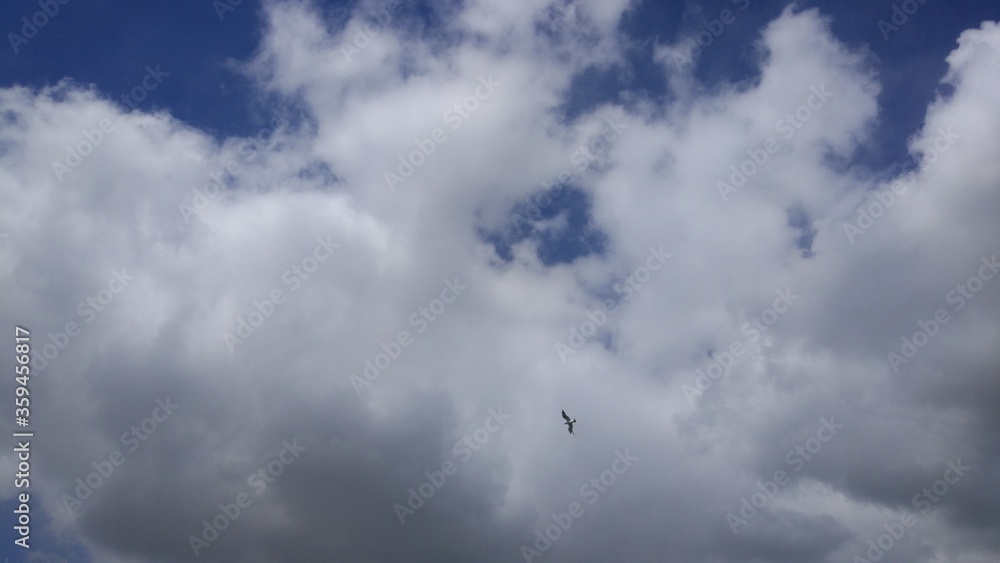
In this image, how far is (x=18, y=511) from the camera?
98.5 meters

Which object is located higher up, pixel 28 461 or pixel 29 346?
pixel 29 346

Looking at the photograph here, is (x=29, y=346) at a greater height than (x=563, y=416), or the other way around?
(x=563, y=416)

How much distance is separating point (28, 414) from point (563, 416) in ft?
341

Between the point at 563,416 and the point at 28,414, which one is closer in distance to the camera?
the point at 28,414

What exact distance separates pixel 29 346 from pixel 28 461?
20.1 m

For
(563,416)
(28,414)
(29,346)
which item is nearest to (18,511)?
(28,414)

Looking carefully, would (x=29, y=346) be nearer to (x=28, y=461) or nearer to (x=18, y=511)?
(x=28, y=461)

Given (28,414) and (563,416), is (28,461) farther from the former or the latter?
(563,416)

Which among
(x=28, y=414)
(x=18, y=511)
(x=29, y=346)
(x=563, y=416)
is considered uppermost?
(x=563, y=416)

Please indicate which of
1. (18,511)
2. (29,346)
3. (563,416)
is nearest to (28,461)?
(18,511)

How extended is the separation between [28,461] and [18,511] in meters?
8.20

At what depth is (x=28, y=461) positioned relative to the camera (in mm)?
100562

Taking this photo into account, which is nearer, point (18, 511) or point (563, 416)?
point (18, 511)

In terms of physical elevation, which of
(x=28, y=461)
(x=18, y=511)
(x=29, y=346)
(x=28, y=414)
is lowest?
(x=18, y=511)
